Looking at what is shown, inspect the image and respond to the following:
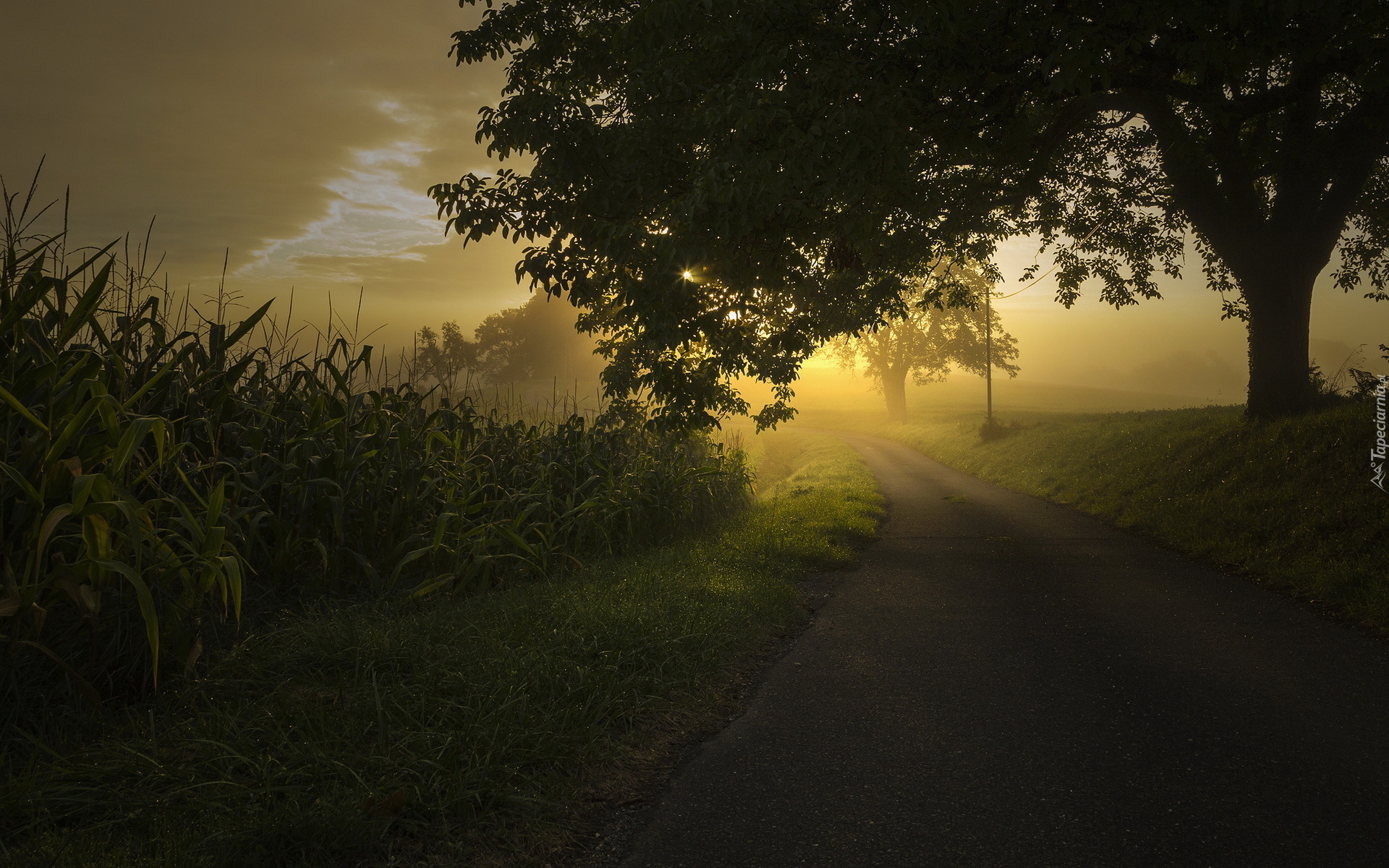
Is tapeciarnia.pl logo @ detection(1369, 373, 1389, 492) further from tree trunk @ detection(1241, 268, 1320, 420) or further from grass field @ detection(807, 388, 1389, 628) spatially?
tree trunk @ detection(1241, 268, 1320, 420)

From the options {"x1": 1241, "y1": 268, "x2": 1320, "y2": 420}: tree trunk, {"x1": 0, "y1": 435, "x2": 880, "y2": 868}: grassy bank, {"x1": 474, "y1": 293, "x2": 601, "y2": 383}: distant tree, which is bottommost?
{"x1": 0, "y1": 435, "x2": 880, "y2": 868}: grassy bank

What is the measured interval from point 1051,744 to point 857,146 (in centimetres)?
535

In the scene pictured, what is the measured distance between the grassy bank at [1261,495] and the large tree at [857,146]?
68.3 inches

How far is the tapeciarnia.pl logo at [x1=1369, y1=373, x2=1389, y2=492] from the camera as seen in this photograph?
8086 millimetres

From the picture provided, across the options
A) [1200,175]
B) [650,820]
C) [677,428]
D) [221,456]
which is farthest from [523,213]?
[1200,175]

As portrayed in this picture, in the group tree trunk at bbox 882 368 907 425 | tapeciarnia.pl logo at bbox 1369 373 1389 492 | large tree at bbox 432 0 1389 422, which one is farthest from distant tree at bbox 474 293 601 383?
tapeciarnia.pl logo at bbox 1369 373 1389 492

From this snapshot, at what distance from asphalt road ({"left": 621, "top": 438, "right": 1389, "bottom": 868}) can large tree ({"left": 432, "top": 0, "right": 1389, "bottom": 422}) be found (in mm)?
4487

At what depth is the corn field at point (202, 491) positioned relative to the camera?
124 inches

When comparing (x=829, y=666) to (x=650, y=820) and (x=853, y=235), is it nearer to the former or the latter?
(x=650, y=820)

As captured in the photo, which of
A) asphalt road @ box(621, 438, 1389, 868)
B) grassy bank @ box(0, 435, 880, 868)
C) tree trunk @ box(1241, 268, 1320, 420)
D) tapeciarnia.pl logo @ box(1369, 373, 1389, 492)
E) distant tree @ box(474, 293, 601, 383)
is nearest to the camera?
grassy bank @ box(0, 435, 880, 868)

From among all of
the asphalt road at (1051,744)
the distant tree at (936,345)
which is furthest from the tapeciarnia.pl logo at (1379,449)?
the distant tree at (936,345)

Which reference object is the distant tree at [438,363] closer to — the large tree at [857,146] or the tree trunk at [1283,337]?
the large tree at [857,146]

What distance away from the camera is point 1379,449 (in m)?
8.54

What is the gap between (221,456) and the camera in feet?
15.1
